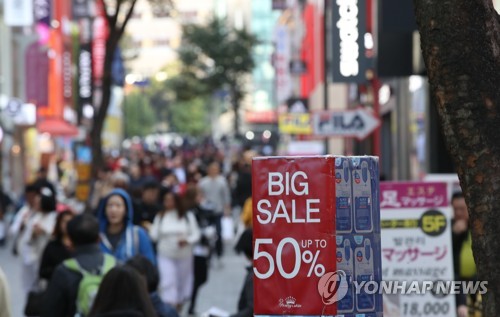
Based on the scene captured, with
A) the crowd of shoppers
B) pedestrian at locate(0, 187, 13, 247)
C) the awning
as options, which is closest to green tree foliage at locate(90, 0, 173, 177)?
pedestrian at locate(0, 187, 13, 247)

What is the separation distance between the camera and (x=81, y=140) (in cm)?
6525

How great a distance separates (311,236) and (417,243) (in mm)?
4230

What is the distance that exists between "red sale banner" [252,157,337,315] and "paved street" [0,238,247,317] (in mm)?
10596

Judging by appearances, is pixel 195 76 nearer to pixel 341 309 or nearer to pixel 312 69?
pixel 312 69

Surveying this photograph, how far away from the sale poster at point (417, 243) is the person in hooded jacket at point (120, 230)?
2.13 m

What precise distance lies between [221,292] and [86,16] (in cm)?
3146

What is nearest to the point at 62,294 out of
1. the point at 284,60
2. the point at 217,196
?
the point at 217,196

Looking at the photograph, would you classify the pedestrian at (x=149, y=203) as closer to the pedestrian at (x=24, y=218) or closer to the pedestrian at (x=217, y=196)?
the pedestrian at (x=24, y=218)

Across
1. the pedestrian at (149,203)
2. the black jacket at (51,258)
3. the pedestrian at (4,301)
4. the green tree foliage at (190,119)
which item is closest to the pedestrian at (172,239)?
the pedestrian at (149,203)

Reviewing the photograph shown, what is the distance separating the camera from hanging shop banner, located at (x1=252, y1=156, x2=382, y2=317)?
5.57 meters

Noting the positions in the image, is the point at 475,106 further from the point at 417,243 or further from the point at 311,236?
the point at 417,243

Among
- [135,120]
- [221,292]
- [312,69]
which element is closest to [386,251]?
[221,292]

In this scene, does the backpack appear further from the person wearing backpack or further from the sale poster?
the sale poster

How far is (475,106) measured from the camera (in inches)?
204
